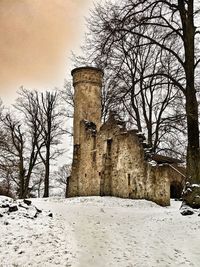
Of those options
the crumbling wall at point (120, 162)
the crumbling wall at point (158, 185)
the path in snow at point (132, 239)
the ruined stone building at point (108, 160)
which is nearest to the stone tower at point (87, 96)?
the ruined stone building at point (108, 160)

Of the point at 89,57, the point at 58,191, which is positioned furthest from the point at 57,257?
the point at 58,191

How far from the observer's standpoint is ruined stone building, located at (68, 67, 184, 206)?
21.9 m

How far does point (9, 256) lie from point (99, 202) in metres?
13.2

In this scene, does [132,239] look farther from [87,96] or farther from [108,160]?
[87,96]

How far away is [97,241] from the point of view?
1062 centimetres

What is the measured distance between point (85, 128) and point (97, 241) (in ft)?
62.4

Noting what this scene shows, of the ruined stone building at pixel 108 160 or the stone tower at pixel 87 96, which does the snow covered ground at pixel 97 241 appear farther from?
the stone tower at pixel 87 96

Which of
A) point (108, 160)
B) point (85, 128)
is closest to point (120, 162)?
point (108, 160)

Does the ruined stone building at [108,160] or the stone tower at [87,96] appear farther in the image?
the stone tower at [87,96]

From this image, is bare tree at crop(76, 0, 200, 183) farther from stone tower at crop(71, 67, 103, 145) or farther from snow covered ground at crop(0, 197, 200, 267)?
stone tower at crop(71, 67, 103, 145)

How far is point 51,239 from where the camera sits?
9.92 metres

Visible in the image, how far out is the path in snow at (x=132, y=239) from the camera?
30.1 feet

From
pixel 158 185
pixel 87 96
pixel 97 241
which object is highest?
pixel 87 96

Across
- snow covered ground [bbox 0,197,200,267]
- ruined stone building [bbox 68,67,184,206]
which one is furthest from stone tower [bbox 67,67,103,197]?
snow covered ground [bbox 0,197,200,267]
